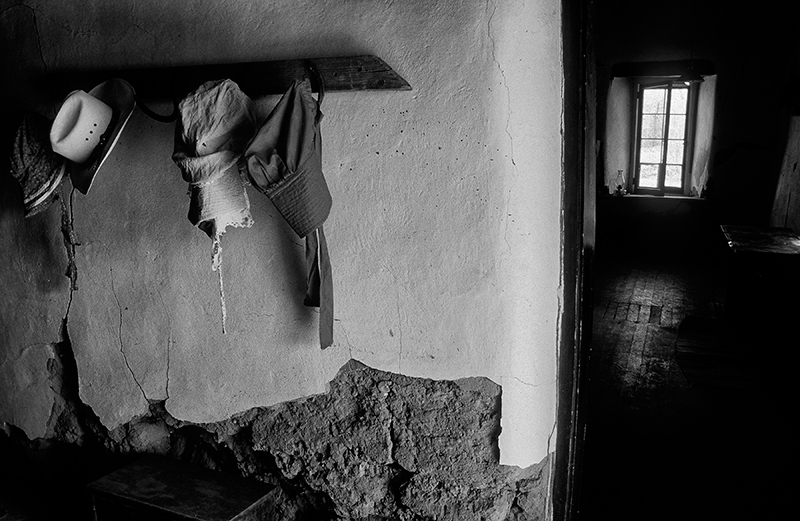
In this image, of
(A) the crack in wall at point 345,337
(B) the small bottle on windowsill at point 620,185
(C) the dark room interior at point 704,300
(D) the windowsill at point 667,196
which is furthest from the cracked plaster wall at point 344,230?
(B) the small bottle on windowsill at point 620,185

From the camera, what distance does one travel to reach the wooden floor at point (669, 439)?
3.22 metres

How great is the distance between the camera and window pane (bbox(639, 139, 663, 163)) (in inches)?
334

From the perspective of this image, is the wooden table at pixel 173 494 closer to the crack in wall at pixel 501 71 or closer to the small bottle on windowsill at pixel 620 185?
the crack in wall at pixel 501 71

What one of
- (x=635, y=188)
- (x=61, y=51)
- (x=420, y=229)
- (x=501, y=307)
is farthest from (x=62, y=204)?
(x=635, y=188)

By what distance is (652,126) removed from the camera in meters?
8.45

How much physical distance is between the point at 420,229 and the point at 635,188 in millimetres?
7157

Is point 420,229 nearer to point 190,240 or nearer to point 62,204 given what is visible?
point 190,240

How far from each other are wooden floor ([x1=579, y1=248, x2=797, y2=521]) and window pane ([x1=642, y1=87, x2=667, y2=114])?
137 inches

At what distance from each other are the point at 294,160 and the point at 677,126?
7448 mm

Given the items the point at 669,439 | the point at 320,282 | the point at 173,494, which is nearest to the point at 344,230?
the point at 320,282

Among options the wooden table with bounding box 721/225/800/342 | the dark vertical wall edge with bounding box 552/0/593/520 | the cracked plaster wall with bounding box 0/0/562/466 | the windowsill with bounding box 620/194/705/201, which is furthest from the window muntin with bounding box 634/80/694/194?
the cracked plaster wall with bounding box 0/0/562/466

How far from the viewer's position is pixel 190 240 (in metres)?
2.43

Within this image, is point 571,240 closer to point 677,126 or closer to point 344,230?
point 344,230

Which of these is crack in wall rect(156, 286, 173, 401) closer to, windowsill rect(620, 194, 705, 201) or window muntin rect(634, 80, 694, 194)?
windowsill rect(620, 194, 705, 201)
